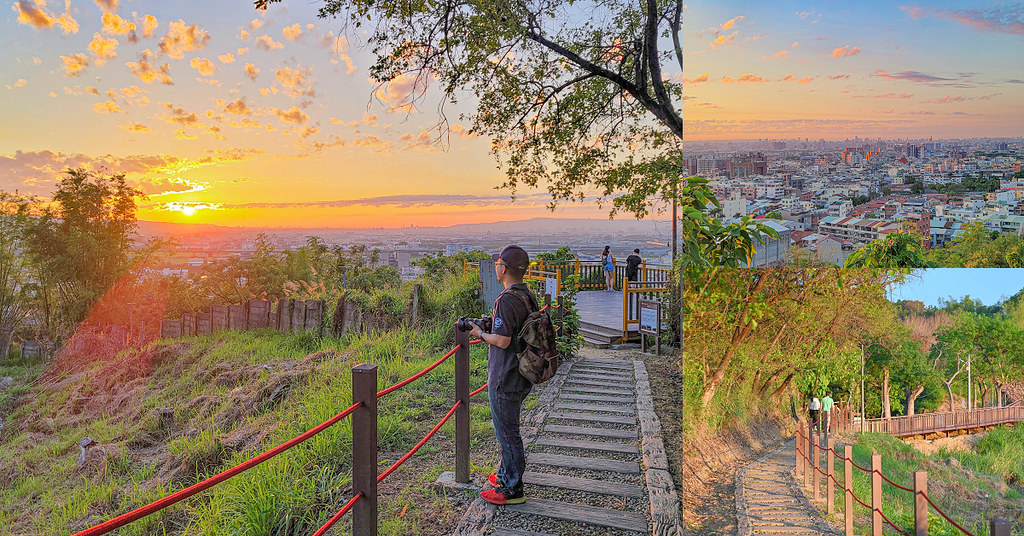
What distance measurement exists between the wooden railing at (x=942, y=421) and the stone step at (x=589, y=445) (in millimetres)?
1392

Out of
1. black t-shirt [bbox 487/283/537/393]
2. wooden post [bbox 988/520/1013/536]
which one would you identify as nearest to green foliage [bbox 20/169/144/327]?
black t-shirt [bbox 487/283/537/393]

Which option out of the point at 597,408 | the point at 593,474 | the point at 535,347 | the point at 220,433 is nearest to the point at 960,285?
the point at 535,347

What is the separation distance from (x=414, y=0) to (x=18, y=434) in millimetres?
3695

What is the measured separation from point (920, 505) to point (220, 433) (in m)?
3.41

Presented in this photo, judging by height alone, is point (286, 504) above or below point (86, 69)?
below

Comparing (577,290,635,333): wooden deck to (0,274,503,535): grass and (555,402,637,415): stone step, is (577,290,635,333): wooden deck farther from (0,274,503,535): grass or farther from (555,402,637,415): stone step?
(555,402,637,415): stone step

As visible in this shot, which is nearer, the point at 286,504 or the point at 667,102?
the point at 286,504

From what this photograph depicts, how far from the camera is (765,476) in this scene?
1.75 m

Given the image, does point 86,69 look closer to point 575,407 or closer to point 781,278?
point 575,407

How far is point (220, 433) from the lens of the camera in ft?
10.7

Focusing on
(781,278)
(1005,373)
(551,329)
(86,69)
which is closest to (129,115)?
(86,69)

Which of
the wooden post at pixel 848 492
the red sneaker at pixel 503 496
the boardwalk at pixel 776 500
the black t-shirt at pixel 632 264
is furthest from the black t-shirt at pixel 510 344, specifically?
the black t-shirt at pixel 632 264

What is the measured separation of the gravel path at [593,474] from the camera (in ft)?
7.24

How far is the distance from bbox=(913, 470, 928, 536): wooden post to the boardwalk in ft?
0.79
